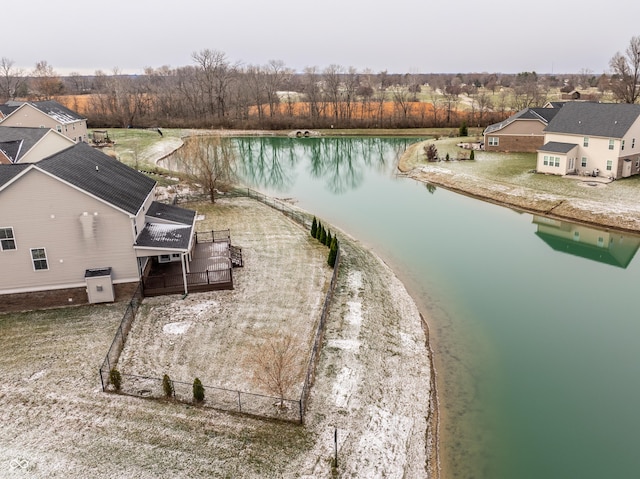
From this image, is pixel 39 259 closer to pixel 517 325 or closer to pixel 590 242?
pixel 517 325

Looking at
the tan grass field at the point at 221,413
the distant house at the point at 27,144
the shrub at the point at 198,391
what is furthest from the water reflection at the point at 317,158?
the shrub at the point at 198,391

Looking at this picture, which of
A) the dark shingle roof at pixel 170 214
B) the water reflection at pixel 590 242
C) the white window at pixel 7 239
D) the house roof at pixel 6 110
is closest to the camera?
the white window at pixel 7 239

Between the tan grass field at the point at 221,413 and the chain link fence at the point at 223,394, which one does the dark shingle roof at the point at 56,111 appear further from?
the chain link fence at the point at 223,394

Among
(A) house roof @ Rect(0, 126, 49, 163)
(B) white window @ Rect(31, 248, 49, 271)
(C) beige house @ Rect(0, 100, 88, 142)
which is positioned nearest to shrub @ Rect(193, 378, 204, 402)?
(B) white window @ Rect(31, 248, 49, 271)

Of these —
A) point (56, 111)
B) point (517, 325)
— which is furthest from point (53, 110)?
point (517, 325)

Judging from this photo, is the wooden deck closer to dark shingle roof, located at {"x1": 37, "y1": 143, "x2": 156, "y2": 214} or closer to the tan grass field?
the tan grass field

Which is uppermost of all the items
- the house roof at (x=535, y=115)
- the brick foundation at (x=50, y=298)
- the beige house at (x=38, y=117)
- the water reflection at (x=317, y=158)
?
Result: the beige house at (x=38, y=117)
